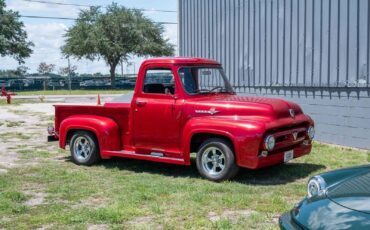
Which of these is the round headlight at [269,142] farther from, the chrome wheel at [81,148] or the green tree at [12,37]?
the green tree at [12,37]

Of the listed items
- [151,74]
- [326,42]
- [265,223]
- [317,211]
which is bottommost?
[265,223]

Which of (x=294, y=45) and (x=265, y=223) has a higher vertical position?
(x=294, y=45)

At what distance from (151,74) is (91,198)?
→ 246cm

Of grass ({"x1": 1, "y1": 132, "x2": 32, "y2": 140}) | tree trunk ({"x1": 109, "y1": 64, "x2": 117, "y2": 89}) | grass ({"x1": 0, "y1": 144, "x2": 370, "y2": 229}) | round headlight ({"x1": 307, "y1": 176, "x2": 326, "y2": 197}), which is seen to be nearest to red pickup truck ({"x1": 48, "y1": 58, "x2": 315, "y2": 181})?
grass ({"x1": 0, "y1": 144, "x2": 370, "y2": 229})

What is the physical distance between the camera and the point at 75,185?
725 centimetres

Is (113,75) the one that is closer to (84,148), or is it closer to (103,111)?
(84,148)

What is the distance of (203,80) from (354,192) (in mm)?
4836

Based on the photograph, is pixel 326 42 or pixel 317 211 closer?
pixel 317 211

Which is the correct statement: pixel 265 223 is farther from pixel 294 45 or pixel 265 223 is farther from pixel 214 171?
pixel 294 45

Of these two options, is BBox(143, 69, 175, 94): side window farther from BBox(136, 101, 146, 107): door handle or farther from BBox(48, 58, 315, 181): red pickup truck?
BBox(136, 101, 146, 107): door handle

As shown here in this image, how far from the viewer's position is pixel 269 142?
6863mm

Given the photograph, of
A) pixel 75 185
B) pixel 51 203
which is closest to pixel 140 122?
pixel 75 185

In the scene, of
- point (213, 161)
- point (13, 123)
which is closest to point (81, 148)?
point (213, 161)

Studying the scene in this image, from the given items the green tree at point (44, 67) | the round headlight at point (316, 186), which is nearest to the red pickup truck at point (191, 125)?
the round headlight at point (316, 186)
